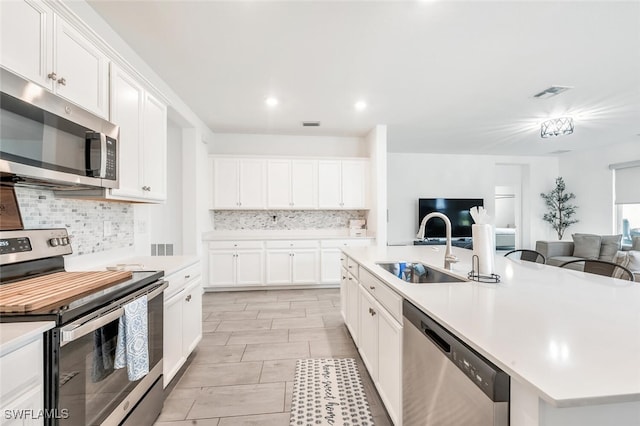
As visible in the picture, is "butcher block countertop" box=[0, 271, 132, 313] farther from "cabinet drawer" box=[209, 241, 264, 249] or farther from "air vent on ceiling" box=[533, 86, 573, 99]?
"air vent on ceiling" box=[533, 86, 573, 99]

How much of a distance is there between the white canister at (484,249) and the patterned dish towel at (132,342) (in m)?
1.86

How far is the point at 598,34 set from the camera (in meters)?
2.29

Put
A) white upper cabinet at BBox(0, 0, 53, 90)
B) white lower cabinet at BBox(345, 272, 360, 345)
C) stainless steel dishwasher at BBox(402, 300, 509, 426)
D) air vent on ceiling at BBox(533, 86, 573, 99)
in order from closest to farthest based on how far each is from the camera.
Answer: stainless steel dishwasher at BBox(402, 300, 509, 426) < white upper cabinet at BBox(0, 0, 53, 90) < white lower cabinet at BBox(345, 272, 360, 345) < air vent on ceiling at BBox(533, 86, 573, 99)

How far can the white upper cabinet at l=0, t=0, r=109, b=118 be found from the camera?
120cm

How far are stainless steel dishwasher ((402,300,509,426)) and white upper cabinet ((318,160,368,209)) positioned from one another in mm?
3669

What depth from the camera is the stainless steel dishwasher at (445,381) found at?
0.82 meters

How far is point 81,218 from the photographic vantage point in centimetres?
198

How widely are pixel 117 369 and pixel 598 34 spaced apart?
3.96m

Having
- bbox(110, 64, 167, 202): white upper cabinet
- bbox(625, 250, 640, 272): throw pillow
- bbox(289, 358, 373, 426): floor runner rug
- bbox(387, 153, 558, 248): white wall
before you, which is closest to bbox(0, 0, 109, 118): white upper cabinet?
bbox(110, 64, 167, 202): white upper cabinet

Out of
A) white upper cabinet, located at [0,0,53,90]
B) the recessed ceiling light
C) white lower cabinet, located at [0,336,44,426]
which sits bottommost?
white lower cabinet, located at [0,336,44,426]

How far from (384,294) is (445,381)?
0.68 meters

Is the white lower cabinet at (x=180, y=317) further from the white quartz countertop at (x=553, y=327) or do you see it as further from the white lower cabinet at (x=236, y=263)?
the white lower cabinet at (x=236, y=263)

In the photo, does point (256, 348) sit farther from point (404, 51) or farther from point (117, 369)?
point (404, 51)

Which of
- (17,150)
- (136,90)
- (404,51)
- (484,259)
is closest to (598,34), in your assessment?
(404,51)
